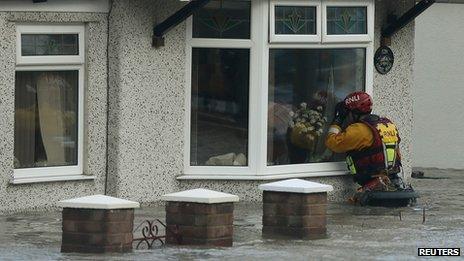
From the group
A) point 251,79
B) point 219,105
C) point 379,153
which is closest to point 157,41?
point 219,105

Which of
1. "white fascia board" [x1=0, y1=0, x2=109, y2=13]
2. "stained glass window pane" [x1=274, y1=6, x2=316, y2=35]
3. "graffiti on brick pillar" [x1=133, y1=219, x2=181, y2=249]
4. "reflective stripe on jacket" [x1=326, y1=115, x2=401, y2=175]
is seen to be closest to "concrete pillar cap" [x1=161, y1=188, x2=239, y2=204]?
"graffiti on brick pillar" [x1=133, y1=219, x2=181, y2=249]

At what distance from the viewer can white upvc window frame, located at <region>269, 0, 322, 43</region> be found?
1694 centimetres

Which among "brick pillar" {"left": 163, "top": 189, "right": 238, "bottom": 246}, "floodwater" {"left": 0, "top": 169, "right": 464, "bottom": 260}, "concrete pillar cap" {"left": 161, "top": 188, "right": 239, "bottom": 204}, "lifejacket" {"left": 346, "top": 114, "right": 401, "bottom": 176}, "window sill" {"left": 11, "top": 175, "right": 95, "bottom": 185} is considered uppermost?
"lifejacket" {"left": 346, "top": 114, "right": 401, "bottom": 176}

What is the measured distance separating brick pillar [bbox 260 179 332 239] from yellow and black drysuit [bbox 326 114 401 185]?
11.0 ft

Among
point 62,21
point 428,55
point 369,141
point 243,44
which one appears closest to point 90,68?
point 62,21

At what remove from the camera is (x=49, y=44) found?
1606 cm

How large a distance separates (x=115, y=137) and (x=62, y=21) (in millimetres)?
1392

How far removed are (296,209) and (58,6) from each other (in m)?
3.79

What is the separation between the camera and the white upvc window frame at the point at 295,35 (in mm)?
16938

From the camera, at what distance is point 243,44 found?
17.0 meters

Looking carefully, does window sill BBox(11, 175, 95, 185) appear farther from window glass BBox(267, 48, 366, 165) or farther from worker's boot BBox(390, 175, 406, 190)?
worker's boot BBox(390, 175, 406, 190)

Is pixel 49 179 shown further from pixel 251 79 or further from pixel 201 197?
pixel 201 197

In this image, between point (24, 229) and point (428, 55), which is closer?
point (24, 229)

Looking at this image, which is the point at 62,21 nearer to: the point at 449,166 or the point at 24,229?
the point at 24,229
